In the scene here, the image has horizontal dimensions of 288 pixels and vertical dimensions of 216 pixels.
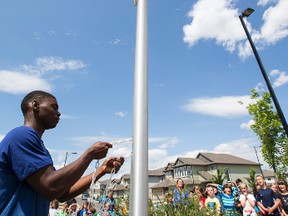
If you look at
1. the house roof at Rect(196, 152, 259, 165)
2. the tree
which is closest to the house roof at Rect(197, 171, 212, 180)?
the house roof at Rect(196, 152, 259, 165)

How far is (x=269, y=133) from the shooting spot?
20891mm

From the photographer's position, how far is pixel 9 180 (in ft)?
5.73

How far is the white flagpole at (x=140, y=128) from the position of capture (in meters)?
2.00

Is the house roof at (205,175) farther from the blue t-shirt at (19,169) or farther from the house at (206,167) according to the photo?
the blue t-shirt at (19,169)

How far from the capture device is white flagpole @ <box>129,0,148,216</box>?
6.55 ft

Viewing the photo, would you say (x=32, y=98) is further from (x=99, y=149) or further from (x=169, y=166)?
(x=169, y=166)

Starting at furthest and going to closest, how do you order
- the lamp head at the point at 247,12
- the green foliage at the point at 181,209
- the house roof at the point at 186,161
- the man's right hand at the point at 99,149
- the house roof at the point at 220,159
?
the house roof at the point at 220,159 → the house roof at the point at 186,161 → the lamp head at the point at 247,12 → the green foliage at the point at 181,209 → the man's right hand at the point at 99,149

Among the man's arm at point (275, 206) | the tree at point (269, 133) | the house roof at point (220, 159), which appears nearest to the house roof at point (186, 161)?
the house roof at point (220, 159)

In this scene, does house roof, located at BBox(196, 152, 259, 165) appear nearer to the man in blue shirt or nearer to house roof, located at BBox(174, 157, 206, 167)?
house roof, located at BBox(174, 157, 206, 167)

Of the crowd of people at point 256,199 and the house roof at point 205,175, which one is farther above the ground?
the house roof at point 205,175

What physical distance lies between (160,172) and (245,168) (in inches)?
890

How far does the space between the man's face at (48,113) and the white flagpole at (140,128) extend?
627 millimetres

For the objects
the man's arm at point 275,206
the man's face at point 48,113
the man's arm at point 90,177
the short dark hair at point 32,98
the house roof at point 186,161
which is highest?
the house roof at point 186,161

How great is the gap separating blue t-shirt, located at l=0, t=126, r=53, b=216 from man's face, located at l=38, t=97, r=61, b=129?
282 mm
